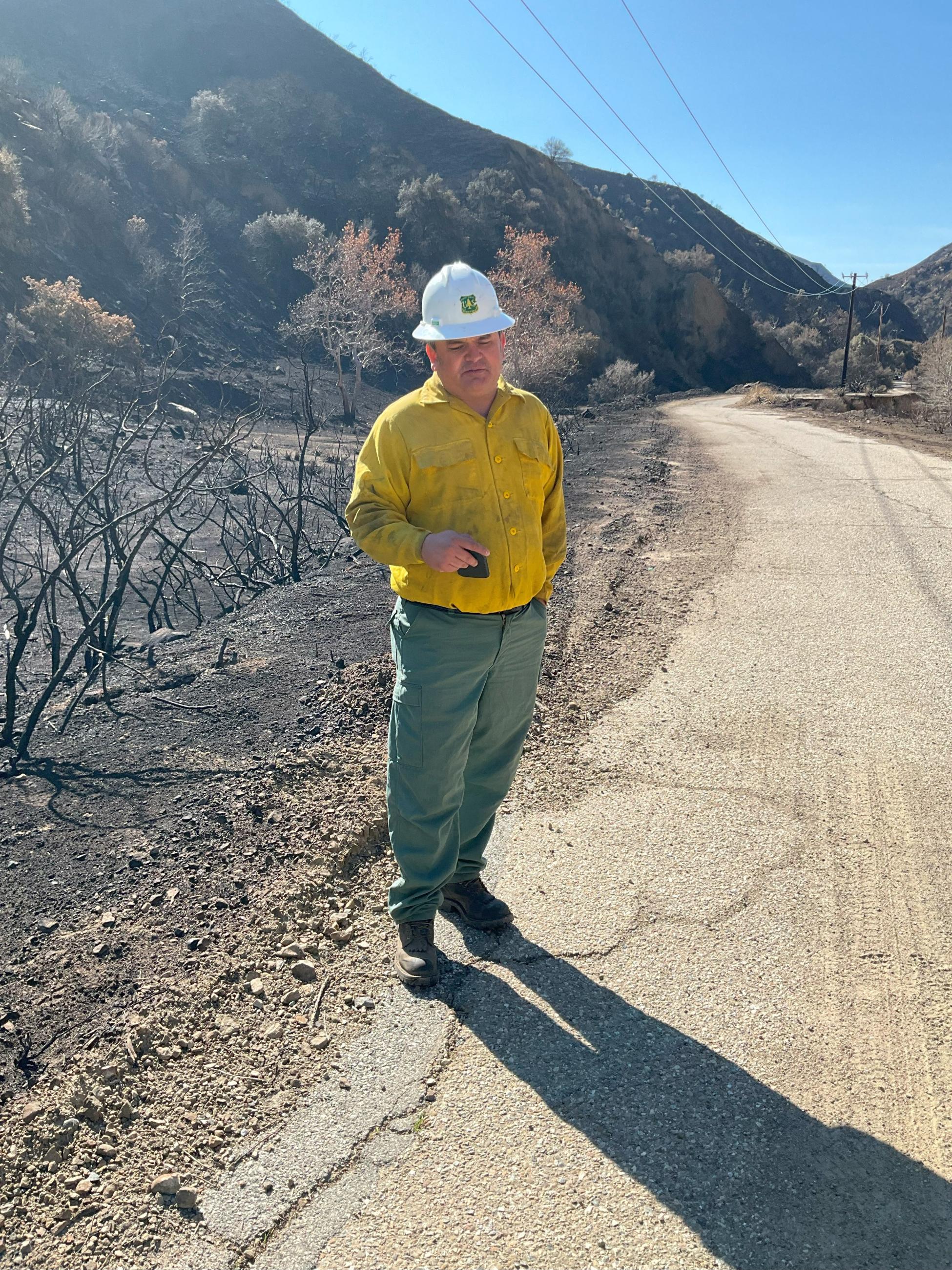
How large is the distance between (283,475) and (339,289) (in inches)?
812

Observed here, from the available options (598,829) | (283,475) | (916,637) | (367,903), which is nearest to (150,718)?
(367,903)

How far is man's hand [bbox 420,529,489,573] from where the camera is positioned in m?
2.38

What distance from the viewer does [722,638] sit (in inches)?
218

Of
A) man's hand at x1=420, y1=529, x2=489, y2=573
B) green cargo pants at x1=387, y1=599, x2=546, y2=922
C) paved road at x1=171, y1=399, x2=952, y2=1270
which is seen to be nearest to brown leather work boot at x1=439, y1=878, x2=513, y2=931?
paved road at x1=171, y1=399, x2=952, y2=1270

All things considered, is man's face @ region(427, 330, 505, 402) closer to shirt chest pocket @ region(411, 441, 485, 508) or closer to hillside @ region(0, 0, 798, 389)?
shirt chest pocket @ region(411, 441, 485, 508)

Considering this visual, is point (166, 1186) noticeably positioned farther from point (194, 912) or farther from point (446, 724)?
point (446, 724)

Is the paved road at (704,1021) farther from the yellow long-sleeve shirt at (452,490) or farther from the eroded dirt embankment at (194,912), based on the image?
the yellow long-sleeve shirt at (452,490)

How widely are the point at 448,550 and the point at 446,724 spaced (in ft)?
1.67

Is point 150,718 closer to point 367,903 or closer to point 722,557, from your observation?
point 367,903

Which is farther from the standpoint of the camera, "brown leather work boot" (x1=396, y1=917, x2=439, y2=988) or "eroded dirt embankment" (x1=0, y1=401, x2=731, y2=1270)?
"brown leather work boot" (x1=396, y1=917, x2=439, y2=988)

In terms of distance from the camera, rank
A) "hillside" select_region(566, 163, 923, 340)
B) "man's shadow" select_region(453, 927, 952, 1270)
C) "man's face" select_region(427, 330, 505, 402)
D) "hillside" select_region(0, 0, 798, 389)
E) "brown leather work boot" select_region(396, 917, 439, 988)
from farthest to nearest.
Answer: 1. "hillside" select_region(566, 163, 923, 340)
2. "hillside" select_region(0, 0, 798, 389)
3. "brown leather work boot" select_region(396, 917, 439, 988)
4. "man's face" select_region(427, 330, 505, 402)
5. "man's shadow" select_region(453, 927, 952, 1270)

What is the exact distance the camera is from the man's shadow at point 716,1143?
1.87 m

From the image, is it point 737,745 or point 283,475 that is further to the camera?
point 283,475

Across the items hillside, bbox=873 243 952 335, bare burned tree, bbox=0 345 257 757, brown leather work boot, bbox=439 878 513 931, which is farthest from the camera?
hillside, bbox=873 243 952 335
